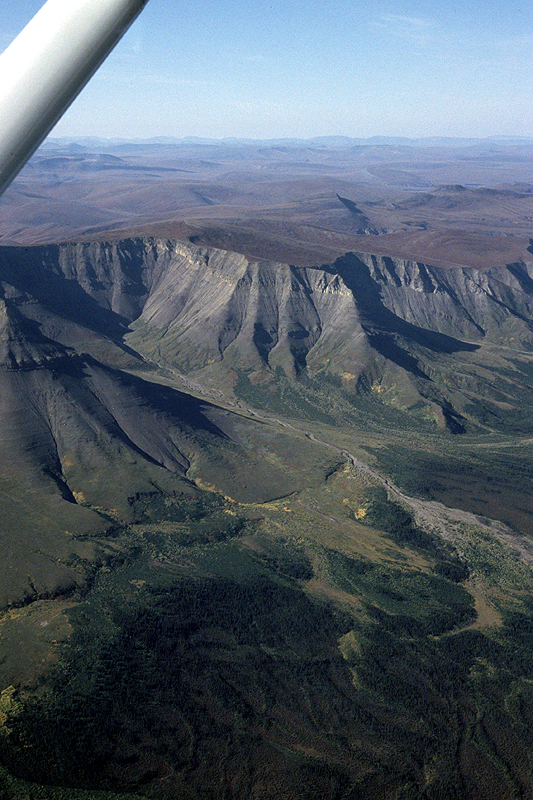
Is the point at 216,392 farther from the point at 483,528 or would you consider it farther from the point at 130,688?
the point at 130,688

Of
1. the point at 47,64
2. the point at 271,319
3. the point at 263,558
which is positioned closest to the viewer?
the point at 47,64

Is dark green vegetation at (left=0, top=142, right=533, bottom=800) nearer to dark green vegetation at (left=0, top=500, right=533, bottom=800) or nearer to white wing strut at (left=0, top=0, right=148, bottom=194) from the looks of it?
dark green vegetation at (left=0, top=500, right=533, bottom=800)

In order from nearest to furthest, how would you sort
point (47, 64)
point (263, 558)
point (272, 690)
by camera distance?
point (47, 64), point (272, 690), point (263, 558)

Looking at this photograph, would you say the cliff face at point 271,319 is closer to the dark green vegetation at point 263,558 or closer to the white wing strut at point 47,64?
the dark green vegetation at point 263,558

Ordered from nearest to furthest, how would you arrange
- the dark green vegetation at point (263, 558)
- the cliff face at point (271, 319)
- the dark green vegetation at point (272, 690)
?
the dark green vegetation at point (272, 690)
the dark green vegetation at point (263, 558)
the cliff face at point (271, 319)

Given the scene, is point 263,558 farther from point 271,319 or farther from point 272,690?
point 271,319

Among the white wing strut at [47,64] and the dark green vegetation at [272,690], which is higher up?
the white wing strut at [47,64]

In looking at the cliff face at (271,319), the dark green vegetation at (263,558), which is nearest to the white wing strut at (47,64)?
the dark green vegetation at (263,558)

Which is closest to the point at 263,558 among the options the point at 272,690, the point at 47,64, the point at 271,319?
the point at 272,690

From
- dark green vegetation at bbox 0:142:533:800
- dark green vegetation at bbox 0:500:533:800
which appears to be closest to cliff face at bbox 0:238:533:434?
dark green vegetation at bbox 0:142:533:800
